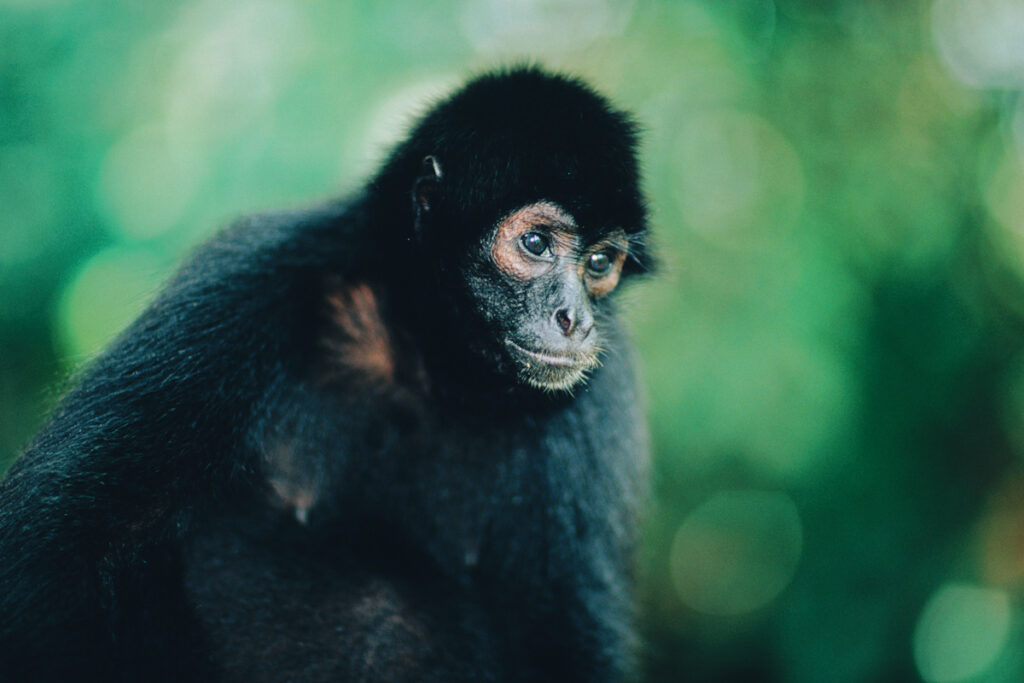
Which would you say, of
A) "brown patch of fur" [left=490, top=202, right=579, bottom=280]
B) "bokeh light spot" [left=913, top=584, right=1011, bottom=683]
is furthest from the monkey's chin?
"bokeh light spot" [left=913, top=584, right=1011, bottom=683]

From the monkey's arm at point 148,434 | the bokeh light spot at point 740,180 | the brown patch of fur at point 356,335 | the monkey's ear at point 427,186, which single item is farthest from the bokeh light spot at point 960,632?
the monkey's arm at point 148,434

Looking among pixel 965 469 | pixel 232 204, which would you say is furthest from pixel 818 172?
pixel 232 204

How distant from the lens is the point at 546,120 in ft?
9.78

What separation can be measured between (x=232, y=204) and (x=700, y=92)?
9.33ft

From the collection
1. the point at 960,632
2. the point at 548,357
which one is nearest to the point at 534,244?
the point at 548,357

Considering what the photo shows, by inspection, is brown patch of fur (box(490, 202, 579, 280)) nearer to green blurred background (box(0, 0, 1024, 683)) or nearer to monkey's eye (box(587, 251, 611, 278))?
monkey's eye (box(587, 251, 611, 278))

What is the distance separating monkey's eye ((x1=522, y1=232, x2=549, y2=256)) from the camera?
297 cm

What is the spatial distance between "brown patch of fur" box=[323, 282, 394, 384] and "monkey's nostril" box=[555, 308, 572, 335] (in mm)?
739

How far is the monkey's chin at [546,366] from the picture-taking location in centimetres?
294

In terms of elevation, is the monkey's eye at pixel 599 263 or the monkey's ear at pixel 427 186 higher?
the monkey's eye at pixel 599 263

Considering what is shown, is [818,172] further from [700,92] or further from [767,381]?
[767,381]

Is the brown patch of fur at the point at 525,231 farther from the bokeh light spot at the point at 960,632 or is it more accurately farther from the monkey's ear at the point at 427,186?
the bokeh light spot at the point at 960,632

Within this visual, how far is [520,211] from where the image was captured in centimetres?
296

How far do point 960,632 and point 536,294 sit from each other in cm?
393
